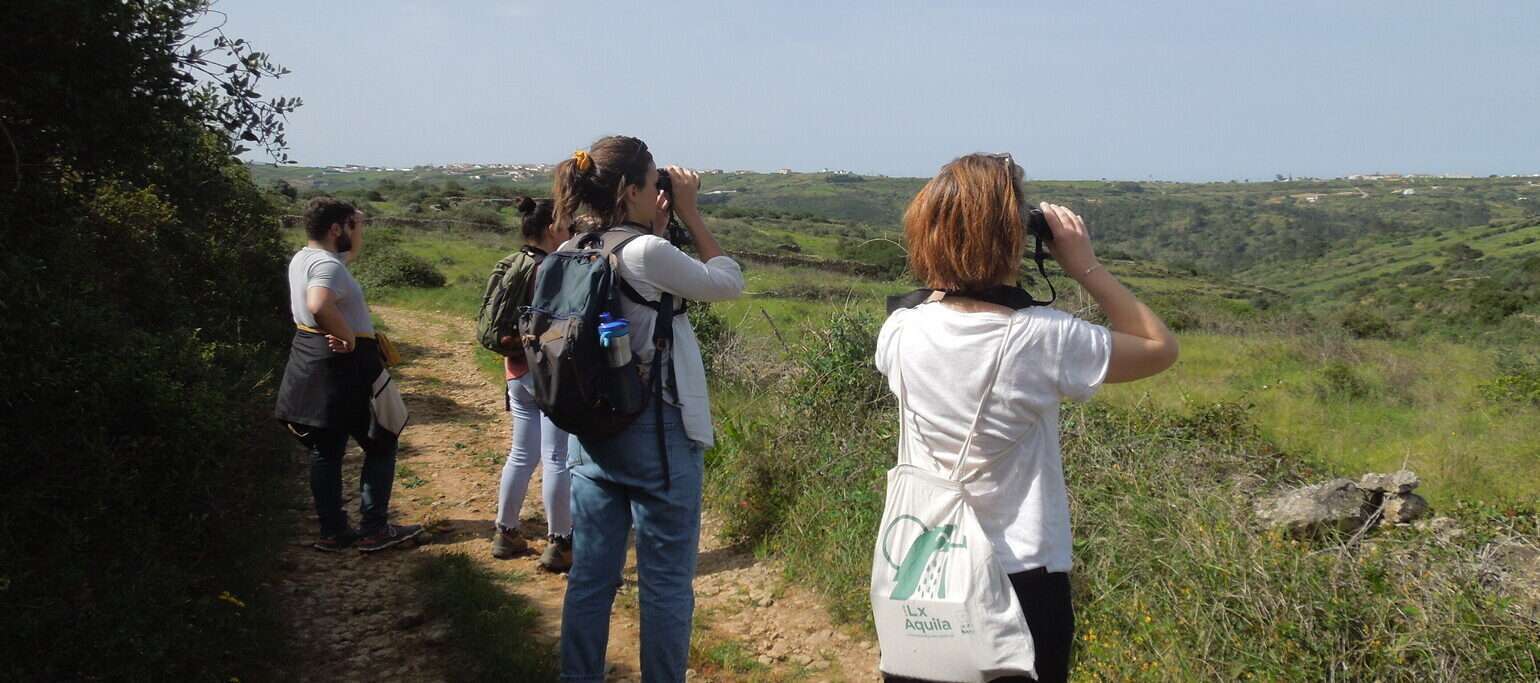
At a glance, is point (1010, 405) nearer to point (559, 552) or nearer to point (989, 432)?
point (989, 432)

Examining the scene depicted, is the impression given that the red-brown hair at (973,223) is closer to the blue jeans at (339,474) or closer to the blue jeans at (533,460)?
the blue jeans at (533,460)

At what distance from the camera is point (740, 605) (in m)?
4.92

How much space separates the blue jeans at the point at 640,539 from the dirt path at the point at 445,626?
1.06m

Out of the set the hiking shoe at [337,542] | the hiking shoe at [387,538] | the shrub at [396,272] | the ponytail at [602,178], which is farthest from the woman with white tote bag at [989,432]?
the shrub at [396,272]

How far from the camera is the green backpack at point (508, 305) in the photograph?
4301 mm

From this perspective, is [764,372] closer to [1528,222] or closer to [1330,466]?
[1330,466]

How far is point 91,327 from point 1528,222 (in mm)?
74630

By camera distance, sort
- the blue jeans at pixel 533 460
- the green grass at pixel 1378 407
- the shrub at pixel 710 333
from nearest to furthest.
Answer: the blue jeans at pixel 533 460
the green grass at pixel 1378 407
the shrub at pixel 710 333

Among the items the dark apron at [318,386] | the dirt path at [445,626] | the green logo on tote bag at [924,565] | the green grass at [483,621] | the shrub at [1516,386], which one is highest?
the green logo on tote bag at [924,565]

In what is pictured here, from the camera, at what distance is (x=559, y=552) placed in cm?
493

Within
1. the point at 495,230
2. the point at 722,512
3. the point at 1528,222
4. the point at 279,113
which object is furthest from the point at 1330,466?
the point at 1528,222

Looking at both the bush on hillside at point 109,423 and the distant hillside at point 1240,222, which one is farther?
the distant hillside at point 1240,222

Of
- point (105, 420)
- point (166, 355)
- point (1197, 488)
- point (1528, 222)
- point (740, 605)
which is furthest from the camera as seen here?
point (1528, 222)

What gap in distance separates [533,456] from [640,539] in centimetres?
207
